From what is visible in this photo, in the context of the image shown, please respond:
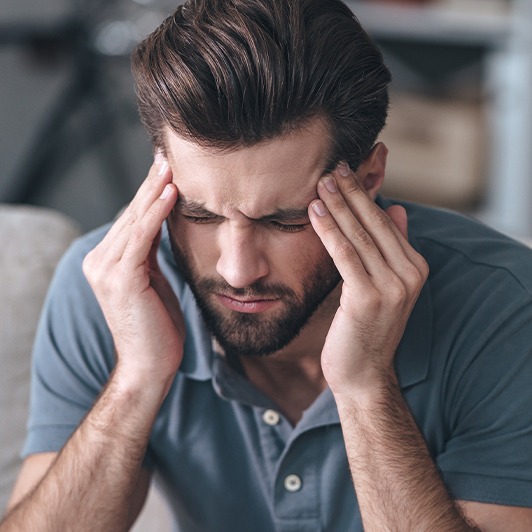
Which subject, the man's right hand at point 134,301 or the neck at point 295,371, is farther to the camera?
the neck at point 295,371

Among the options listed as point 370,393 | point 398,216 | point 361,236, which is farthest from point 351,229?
point 370,393

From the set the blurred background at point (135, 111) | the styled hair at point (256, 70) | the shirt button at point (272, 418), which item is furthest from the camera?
the blurred background at point (135, 111)

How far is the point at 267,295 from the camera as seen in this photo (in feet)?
4.20

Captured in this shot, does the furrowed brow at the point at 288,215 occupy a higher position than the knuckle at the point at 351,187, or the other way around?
the knuckle at the point at 351,187

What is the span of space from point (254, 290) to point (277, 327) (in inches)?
3.0

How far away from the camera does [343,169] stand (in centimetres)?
125

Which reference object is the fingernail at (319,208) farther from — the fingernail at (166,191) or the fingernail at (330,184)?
the fingernail at (166,191)

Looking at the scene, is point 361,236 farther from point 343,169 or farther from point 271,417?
point 271,417

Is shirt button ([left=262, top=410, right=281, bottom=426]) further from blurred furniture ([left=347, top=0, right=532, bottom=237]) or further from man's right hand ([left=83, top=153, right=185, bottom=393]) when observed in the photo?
blurred furniture ([left=347, top=0, right=532, bottom=237])

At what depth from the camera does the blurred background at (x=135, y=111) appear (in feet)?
12.5

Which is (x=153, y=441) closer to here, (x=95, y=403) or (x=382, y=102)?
(x=95, y=403)

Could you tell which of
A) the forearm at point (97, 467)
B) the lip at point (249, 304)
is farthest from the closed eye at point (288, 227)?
the forearm at point (97, 467)

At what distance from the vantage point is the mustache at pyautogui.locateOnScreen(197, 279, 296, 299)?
1268 mm

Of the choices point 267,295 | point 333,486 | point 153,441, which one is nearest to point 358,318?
point 267,295
